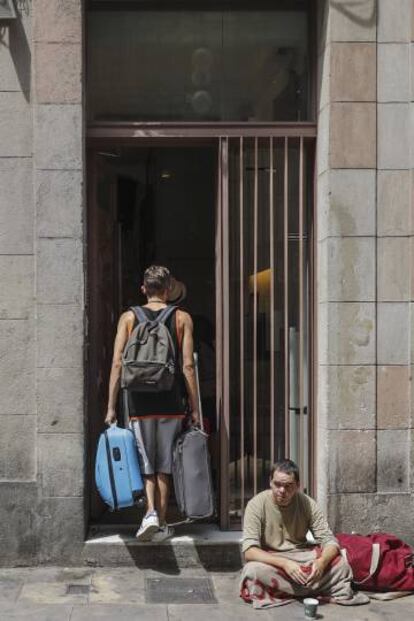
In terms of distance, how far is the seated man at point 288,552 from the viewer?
21.7 feet

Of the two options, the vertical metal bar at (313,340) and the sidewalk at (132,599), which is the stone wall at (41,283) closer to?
the sidewalk at (132,599)

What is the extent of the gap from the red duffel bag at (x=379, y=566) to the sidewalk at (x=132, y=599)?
141 mm

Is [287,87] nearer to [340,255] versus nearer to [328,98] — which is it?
[328,98]

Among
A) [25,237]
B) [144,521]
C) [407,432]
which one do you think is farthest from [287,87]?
[144,521]

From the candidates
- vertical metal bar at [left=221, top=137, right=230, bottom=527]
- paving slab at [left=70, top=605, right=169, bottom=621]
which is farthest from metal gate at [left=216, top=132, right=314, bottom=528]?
paving slab at [left=70, top=605, right=169, bottom=621]

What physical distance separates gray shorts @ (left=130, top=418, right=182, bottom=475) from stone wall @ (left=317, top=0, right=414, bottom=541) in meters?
1.29

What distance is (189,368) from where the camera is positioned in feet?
24.3

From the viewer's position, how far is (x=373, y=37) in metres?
7.56

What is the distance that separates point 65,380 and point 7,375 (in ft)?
1.55

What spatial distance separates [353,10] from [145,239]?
2.69 m

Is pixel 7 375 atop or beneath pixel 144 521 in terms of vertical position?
atop

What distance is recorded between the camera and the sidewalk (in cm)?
639

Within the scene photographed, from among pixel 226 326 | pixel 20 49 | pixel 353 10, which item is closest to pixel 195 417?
pixel 226 326

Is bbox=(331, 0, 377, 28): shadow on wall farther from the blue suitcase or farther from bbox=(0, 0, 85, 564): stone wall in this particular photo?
the blue suitcase
